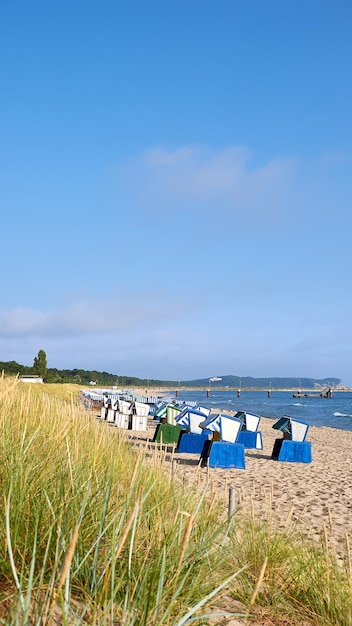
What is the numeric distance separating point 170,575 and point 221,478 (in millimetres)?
7914

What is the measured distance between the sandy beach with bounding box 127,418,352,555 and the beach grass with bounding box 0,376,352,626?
6.69 ft

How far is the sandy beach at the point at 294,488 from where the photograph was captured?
21.0 ft

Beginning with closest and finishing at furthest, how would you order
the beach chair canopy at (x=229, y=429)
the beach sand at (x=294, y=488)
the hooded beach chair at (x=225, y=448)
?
the beach sand at (x=294, y=488)
the hooded beach chair at (x=225, y=448)
the beach chair canopy at (x=229, y=429)

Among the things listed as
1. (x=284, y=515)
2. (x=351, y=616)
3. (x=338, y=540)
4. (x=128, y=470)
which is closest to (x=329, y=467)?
(x=284, y=515)

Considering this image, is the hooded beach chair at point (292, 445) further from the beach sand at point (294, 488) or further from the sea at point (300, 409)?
the sea at point (300, 409)

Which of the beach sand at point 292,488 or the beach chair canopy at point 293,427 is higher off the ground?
the beach chair canopy at point 293,427

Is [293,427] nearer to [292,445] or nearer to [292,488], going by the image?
[292,445]

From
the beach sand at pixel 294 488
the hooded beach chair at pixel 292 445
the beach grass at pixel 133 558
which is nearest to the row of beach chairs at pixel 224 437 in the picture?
the hooded beach chair at pixel 292 445

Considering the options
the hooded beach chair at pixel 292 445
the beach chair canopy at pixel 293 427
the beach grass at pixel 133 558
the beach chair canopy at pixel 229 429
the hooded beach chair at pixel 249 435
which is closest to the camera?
the beach grass at pixel 133 558

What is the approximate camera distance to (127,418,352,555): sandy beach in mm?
6410

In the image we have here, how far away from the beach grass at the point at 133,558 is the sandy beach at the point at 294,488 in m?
2.04

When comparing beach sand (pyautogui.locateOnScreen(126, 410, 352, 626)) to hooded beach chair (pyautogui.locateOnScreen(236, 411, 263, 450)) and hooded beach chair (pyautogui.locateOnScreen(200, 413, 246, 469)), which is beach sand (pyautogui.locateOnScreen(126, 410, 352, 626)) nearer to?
hooded beach chair (pyautogui.locateOnScreen(200, 413, 246, 469))

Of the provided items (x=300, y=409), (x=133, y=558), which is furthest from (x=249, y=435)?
(x=300, y=409)

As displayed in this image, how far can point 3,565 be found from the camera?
2014mm
